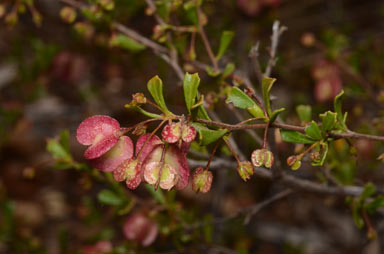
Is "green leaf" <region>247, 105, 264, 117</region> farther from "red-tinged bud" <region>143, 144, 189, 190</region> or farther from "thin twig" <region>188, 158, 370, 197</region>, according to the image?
"thin twig" <region>188, 158, 370, 197</region>

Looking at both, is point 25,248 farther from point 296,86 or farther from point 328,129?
point 296,86

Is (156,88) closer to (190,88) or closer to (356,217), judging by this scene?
(190,88)

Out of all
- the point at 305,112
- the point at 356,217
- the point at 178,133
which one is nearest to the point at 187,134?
the point at 178,133

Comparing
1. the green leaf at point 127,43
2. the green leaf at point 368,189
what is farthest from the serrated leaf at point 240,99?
the green leaf at point 127,43

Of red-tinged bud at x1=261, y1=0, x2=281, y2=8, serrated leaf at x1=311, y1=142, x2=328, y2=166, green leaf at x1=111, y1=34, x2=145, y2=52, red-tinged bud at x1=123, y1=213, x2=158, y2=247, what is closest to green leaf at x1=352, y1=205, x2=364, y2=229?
serrated leaf at x1=311, y1=142, x2=328, y2=166

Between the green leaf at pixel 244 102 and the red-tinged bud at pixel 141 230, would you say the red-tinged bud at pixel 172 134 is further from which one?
the red-tinged bud at pixel 141 230
